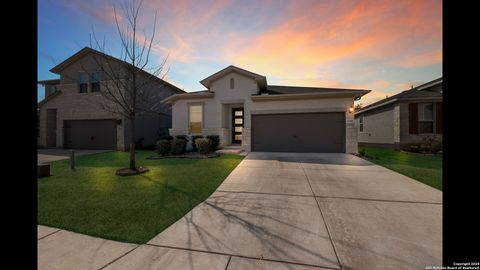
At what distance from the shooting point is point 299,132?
11242 millimetres

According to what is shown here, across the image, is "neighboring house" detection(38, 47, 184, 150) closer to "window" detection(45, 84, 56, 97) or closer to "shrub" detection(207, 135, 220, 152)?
"window" detection(45, 84, 56, 97)

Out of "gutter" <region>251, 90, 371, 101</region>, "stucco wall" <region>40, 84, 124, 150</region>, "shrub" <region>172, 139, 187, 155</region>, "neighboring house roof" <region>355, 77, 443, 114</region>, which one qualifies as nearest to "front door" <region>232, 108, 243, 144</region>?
"gutter" <region>251, 90, 371, 101</region>

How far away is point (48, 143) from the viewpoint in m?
15.1

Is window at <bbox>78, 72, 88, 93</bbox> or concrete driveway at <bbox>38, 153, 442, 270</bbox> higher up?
window at <bbox>78, 72, 88, 93</bbox>

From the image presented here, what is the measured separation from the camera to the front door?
44.4 ft

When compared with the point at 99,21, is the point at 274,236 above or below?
below

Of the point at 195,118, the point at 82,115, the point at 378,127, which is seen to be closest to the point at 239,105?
the point at 195,118

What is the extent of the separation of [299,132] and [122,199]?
968 cm

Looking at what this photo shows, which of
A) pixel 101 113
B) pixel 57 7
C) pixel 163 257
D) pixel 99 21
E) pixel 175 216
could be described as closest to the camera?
pixel 163 257

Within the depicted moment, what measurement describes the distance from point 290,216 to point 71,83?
19.1m

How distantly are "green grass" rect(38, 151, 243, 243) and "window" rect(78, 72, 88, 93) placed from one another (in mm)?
11012

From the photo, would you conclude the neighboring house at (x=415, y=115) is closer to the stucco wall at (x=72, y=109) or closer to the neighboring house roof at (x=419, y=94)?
the neighboring house roof at (x=419, y=94)
